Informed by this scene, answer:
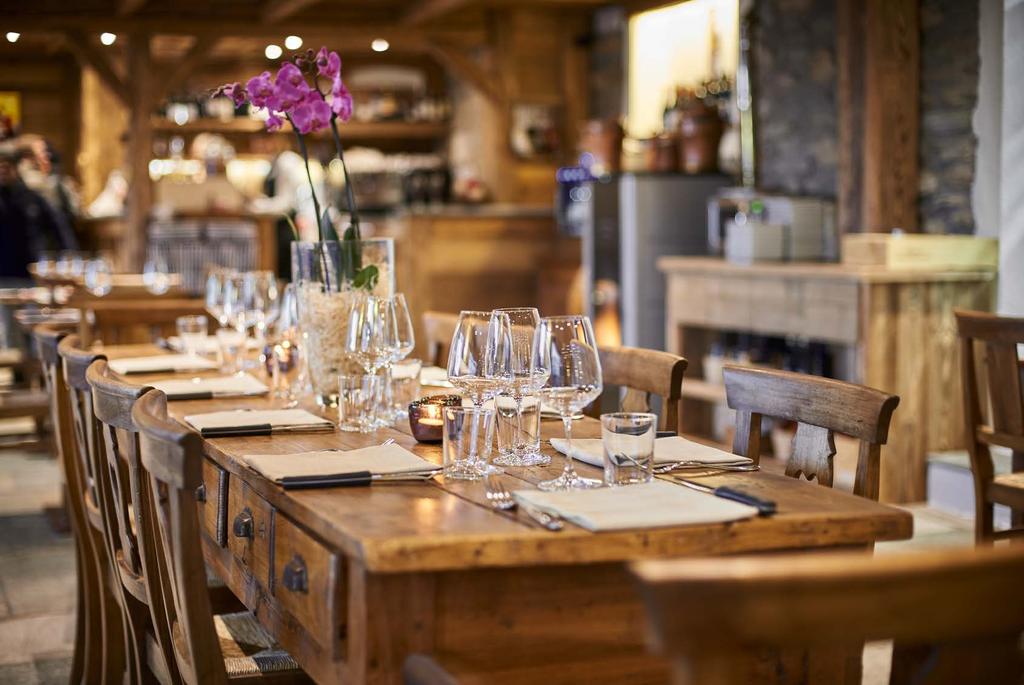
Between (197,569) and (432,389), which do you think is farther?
(432,389)

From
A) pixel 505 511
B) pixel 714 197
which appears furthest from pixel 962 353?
pixel 714 197

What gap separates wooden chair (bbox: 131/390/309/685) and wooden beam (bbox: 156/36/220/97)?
8.79m

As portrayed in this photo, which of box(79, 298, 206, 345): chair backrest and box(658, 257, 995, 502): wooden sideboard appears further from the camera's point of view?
box(658, 257, 995, 502): wooden sideboard

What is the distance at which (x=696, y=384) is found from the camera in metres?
6.44

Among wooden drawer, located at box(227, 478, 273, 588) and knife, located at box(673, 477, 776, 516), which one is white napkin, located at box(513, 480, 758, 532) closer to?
knife, located at box(673, 477, 776, 516)

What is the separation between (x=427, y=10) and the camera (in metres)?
9.95

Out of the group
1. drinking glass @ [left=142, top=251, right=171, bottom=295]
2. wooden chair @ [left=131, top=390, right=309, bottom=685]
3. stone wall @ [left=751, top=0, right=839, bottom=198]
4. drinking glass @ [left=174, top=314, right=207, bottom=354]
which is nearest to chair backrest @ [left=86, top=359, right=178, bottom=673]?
wooden chair @ [left=131, top=390, right=309, bottom=685]

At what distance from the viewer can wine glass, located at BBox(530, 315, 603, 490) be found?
80.5 inches

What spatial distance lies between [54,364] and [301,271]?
0.61m

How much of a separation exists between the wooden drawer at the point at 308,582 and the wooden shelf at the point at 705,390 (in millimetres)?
4364

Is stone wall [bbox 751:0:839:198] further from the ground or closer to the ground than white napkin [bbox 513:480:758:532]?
further from the ground

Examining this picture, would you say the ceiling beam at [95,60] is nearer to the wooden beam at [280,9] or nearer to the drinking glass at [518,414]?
the wooden beam at [280,9]

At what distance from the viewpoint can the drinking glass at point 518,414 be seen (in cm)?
219

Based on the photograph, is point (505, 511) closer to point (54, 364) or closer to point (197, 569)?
point (197, 569)
